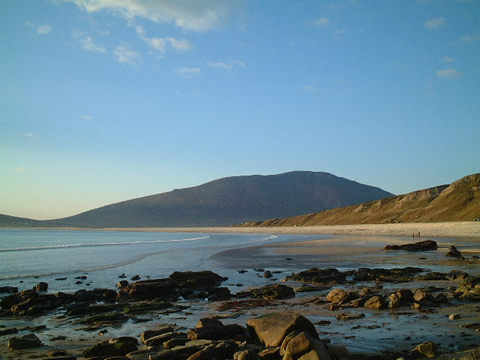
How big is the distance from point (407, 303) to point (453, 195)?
83.8 meters

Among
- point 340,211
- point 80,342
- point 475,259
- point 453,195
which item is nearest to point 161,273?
point 80,342

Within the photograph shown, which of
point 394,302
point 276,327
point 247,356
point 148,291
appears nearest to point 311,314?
point 394,302

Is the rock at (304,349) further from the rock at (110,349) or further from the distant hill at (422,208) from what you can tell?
the distant hill at (422,208)

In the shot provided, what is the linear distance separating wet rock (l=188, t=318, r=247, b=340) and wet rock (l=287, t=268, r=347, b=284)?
410 inches

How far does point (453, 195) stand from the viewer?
8544 centimetres

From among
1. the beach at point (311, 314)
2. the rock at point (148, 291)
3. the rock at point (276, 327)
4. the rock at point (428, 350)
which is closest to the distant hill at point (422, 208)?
the beach at point (311, 314)

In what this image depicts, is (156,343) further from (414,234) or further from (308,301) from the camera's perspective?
(414,234)

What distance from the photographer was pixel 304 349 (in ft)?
22.6

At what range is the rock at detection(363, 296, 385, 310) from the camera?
40.8 feet

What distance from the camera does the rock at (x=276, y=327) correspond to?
8.30 metres

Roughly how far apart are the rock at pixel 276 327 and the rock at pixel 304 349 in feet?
→ 3.69

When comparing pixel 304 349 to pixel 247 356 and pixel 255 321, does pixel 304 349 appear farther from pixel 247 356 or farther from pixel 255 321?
pixel 255 321

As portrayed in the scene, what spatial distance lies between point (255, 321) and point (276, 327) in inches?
31.2

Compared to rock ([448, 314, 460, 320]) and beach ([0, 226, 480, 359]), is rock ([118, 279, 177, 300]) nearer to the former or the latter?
beach ([0, 226, 480, 359])
